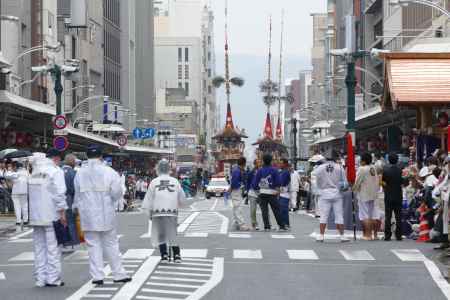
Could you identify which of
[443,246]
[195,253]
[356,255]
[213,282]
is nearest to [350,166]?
[443,246]

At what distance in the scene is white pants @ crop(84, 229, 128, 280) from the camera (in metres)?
15.5

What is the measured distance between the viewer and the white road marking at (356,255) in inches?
784

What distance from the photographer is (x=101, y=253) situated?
15656 millimetres

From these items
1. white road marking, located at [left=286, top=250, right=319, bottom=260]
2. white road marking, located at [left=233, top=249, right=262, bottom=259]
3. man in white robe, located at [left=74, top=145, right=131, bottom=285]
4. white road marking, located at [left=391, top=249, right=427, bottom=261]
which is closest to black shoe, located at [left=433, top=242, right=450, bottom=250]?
white road marking, located at [left=391, top=249, right=427, bottom=261]

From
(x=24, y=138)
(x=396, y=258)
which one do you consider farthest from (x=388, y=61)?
(x=24, y=138)

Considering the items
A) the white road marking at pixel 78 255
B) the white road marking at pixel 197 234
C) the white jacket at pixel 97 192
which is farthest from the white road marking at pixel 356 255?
the white jacket at pixel 97 192

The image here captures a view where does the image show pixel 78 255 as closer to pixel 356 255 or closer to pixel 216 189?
pixel 356 255

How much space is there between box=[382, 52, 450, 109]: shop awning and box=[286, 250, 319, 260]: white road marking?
7.88m

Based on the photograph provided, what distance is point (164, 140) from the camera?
161250 mm

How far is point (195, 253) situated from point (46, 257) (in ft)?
17.3

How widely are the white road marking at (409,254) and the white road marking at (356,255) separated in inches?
19.0

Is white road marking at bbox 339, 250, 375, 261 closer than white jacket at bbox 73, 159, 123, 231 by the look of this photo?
No

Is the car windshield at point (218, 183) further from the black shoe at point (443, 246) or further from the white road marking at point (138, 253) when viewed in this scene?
the white road marking at point (138, 253)

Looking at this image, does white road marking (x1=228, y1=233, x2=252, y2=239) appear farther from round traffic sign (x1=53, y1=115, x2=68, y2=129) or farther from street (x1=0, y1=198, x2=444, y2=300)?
round traffic sign (x1=53, y1=115, x2=68, y2=129)
